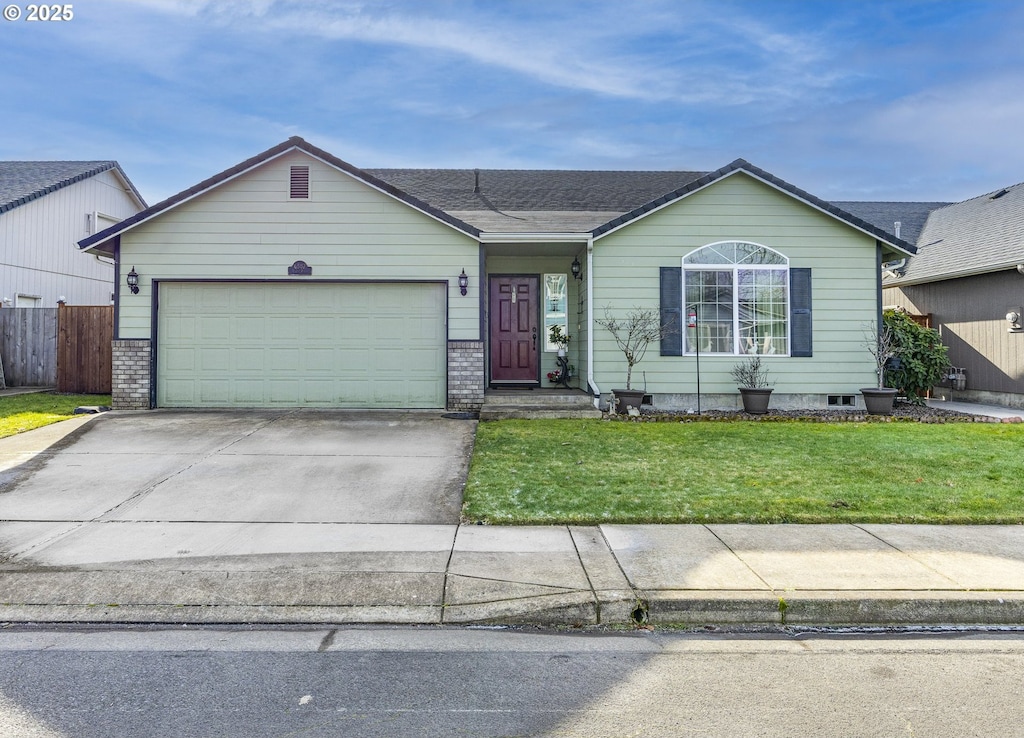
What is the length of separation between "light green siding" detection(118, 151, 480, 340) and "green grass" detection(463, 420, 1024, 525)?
3319 mm

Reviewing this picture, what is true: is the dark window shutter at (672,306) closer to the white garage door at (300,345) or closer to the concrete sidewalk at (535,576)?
the white garage door at (300,345)

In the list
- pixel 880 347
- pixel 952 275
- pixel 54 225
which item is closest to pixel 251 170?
pixel 54 225

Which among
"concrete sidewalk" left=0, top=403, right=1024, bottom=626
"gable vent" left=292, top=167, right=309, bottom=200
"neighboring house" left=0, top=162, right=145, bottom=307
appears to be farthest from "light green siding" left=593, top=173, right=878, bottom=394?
"neighboring house" left=0, top=162, right=145, bottom=307

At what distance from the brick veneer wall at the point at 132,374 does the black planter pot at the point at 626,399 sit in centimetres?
822

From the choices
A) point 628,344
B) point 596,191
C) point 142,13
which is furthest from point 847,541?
point 142,13

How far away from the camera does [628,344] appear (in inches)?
445

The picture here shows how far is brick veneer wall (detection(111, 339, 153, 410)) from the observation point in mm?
10773

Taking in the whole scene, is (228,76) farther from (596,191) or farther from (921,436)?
(921,436)

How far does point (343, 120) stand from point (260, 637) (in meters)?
16.0

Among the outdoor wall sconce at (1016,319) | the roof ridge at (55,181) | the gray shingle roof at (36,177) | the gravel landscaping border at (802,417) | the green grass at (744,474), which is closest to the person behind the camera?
the green grass at (744,474)

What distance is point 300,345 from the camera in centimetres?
1098

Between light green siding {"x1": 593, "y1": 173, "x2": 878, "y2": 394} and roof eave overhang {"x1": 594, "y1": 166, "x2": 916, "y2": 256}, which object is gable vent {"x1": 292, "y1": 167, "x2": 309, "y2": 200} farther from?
light green siding {"x1": 593, "y1": 173, "x2": 878, "y2": 394}

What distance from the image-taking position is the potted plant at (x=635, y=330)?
11266 millimetres

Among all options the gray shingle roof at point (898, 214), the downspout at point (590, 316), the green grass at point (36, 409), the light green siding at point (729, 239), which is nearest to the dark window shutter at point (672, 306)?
the light green siding at point (729, 239)
